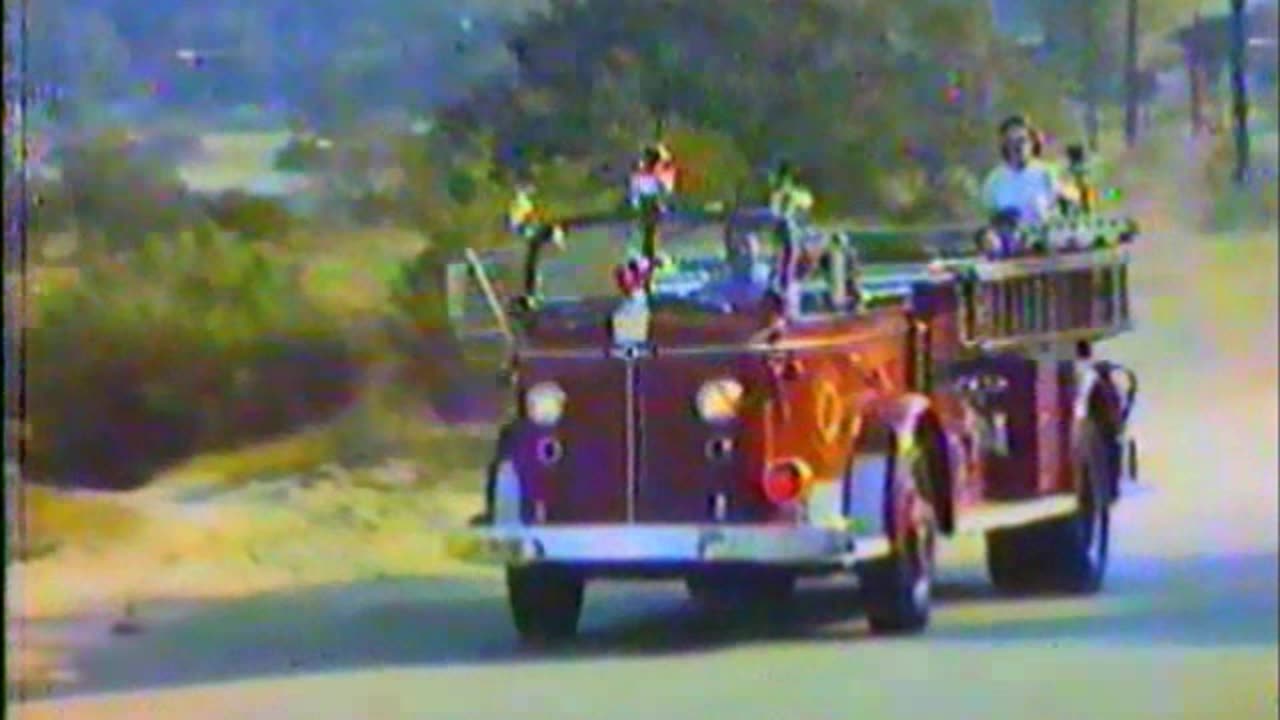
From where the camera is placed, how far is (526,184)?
1.90m

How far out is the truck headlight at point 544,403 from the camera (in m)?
1.88

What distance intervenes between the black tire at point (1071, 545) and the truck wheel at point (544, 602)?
34cm

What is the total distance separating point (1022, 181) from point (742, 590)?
0.41m

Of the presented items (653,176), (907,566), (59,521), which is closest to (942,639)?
(907,566)

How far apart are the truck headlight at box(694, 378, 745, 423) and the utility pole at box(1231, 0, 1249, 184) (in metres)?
0.46

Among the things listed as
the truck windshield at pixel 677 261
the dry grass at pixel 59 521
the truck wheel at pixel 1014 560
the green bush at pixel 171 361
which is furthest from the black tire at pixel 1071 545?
the dry grass at pixel 59 521

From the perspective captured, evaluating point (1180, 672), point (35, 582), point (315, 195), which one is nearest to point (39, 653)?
point (35, 582)

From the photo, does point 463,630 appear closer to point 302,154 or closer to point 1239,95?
point 302,154

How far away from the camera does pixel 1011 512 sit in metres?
1.99

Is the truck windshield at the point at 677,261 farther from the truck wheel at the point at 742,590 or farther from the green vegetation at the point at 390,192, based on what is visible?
the truck wheel at the point at 742,590

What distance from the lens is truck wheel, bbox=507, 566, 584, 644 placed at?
1.86 metres

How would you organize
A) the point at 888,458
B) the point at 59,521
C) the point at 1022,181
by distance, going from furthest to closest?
the point at 1022,181, the point at 888,458, the point at 59,521

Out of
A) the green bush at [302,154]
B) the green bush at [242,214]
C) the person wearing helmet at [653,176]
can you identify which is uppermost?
the green bush at [302,154]

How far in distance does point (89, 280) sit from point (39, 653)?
10.6 inches
